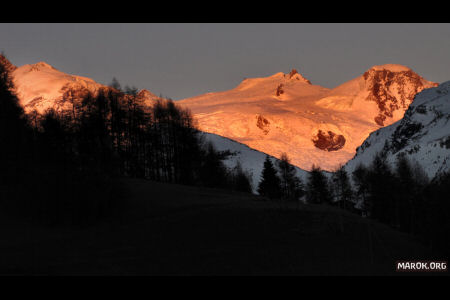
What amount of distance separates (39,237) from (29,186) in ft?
34.8

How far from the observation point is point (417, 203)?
8231 cm

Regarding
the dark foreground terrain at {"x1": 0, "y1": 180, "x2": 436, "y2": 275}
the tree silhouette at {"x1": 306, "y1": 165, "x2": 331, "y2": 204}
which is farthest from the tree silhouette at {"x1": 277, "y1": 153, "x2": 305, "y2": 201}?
the dark foreground terrain at {"x1": 0, "y1": 180, "x2": 436, "y2": 275}

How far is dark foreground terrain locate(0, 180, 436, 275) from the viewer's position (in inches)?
1511

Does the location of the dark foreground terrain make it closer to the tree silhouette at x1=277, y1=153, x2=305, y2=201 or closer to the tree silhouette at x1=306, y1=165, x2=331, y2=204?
the tree silhouette at x1=306, y1=165, x2=331, y2=204

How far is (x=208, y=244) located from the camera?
1800 inches

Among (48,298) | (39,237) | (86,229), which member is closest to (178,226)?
(86,229)

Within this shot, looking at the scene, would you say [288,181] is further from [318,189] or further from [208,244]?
[208,244]

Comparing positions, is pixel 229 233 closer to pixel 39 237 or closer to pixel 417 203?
pixel 39 237

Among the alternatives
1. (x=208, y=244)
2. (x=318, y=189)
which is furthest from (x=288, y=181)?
(x=208, y=244)

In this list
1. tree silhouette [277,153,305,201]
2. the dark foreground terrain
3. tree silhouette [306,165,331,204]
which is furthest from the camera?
tree silhouette [277,153,305,201]

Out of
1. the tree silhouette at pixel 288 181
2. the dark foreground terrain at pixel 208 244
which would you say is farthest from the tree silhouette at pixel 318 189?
the dark foreground terrain at pixel 208 244

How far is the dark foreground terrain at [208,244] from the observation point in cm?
3838

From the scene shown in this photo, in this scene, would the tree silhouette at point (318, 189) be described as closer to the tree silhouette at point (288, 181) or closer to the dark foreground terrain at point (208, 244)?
the tree silhouette at point (288, 181)

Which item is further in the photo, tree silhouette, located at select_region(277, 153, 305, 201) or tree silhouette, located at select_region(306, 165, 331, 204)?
tree silhouette, located at select_region(277, 153, 305, 201)
